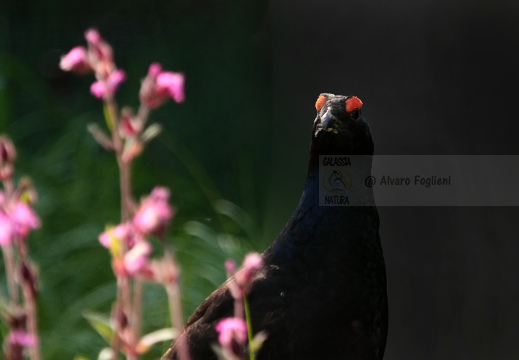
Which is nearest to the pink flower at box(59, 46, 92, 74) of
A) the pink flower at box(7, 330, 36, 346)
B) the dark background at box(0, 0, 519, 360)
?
the pink flower at box(7, 330, 36, 346)

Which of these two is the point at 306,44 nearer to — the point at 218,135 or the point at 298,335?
the point at 298,335

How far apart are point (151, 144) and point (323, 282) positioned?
7.55ft

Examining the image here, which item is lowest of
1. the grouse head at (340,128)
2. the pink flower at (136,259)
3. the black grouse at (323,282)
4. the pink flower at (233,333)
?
the pink flower at (233,333)

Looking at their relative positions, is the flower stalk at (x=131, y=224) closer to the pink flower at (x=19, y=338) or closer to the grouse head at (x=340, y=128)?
the pink flower at (x=19, y=338)

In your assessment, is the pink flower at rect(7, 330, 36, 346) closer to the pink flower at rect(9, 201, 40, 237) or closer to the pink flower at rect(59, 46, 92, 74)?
the pink flower at rect(9, 201, 40, 237)

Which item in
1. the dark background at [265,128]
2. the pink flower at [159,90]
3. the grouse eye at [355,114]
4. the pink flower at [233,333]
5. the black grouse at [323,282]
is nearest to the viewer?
the pink flower at [233,333]

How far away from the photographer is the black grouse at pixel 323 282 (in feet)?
5.58

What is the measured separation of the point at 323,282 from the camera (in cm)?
174

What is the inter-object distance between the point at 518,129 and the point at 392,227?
44 centimetres

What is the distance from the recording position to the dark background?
214cm

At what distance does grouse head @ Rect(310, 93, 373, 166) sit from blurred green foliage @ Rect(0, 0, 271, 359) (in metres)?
1.13

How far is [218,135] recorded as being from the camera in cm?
414

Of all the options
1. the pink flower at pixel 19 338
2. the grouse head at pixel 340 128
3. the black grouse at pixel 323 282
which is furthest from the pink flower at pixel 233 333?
the grouse head at pixel 340 128

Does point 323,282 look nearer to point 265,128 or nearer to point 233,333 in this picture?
point 233,333
